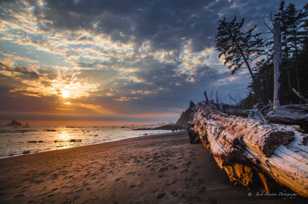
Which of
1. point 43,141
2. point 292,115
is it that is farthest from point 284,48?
point 43,141

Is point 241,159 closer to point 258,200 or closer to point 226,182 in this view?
point 258,200

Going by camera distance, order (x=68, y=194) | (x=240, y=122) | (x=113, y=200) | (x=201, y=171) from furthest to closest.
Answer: (x=201, y=171)
(x=68, y=194)
(x=240, y=122)
(x=113, y=200)

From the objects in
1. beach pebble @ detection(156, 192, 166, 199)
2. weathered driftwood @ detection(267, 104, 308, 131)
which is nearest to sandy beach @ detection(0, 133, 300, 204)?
beach pebble @ detection(156, 192, 166, 199)

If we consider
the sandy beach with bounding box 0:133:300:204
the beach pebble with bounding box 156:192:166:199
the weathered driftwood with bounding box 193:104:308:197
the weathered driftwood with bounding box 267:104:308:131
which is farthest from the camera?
the weathered driftwood with bounding box 267:104:308:131

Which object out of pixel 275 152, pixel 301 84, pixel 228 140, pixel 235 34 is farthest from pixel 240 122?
pixel 301 84

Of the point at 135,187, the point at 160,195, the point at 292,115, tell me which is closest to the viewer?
the point at 160,195

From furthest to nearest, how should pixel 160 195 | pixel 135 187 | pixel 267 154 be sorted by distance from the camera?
pixel 135 187 → pixel 160 195 → pixel 267 154

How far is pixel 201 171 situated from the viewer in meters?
4.27

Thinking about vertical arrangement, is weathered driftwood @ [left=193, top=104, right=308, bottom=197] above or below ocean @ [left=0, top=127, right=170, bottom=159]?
above

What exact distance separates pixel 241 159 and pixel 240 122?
92 centimetres

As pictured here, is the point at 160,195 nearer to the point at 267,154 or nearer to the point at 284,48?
the point at 267,154

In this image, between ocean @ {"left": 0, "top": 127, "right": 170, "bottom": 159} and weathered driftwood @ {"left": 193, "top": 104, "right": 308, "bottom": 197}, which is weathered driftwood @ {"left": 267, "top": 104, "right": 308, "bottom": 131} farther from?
ocean @ {"left": 0, "top": 127, "right": 170, "bottom": 159}

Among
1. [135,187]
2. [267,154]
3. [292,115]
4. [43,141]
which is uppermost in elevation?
[292,115]

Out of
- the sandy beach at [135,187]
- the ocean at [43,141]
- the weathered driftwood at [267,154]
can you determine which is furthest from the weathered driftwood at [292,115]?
the ocean at [43,141]
